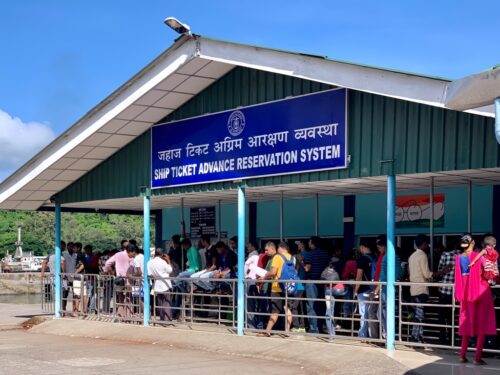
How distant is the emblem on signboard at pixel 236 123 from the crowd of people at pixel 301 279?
212 centimetres

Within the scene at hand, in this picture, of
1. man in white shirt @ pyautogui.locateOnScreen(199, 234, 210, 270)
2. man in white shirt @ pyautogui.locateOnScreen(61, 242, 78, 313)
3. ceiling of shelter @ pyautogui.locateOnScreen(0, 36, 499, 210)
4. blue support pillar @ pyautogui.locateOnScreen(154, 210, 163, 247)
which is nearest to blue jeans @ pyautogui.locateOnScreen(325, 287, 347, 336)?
ceiling of shelter @ pyautogui.locateOnScreen(0, 36, 499, 210)

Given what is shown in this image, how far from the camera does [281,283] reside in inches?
535

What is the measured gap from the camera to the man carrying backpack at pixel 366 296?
12.5 metres

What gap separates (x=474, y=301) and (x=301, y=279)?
4.41 meters

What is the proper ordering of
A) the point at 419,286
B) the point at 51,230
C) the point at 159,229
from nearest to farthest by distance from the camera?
the point at 419,286, the point at 159,229, the point at 51,230

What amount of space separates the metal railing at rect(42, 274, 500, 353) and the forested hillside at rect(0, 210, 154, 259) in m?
67.7

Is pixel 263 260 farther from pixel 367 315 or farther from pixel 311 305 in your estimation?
pixel 367 315

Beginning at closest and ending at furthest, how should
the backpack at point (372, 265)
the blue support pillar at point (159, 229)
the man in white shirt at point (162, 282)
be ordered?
the backpack at point (372, 265), the man in white shirt at point (162, 282), the blue support pillar at point (159, 229)

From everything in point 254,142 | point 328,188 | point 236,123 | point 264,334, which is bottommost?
point 264,334

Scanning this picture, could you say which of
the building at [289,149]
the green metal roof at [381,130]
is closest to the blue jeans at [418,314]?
the building at [289,149]

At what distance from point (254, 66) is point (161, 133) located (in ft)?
12.0

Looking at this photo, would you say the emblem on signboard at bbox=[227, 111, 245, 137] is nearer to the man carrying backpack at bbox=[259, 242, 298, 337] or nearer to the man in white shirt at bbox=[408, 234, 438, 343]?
the man carrying backpack at bbox=[259, 242, 298, 337]

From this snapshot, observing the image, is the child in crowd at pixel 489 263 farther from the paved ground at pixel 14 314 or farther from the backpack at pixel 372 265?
the paved ground at pixel 14 314

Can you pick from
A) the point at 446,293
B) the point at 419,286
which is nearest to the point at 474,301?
Answer: the point at 446,293
